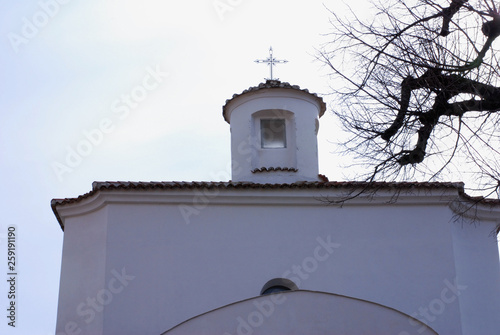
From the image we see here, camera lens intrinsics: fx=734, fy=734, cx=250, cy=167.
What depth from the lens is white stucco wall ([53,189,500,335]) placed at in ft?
39.9

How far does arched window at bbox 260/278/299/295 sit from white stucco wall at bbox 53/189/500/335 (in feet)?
0.37

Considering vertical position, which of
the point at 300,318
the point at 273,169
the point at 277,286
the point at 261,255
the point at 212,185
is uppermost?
the point at 273,169

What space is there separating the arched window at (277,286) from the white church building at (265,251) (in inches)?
0.9

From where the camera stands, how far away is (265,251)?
1265 cm

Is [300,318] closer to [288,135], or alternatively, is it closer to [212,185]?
[212,185]

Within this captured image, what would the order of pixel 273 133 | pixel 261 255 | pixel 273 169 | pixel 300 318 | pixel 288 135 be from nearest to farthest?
pixel 300 318, pixel 261 255, pixel 273 169, pixel 288 135, pixel 273 133

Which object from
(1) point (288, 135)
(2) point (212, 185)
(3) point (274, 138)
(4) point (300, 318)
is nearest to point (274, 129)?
(3) point (274, 138)

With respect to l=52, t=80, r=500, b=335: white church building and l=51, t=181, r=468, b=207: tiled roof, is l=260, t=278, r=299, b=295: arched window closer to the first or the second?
l=52, t=80, r=500, b=335: white church building

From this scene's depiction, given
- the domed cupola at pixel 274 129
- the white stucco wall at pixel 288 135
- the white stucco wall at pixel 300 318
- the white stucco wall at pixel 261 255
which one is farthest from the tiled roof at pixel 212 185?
→ the white stucco wall at pixel 300 318

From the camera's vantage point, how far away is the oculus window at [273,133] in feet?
49.5

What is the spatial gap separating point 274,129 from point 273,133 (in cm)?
11

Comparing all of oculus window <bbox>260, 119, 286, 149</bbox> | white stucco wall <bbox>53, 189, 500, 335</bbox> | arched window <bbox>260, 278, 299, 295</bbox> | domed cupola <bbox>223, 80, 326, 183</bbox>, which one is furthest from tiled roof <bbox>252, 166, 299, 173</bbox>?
arched window <bbox>260, 278, 299, 295</bbox>

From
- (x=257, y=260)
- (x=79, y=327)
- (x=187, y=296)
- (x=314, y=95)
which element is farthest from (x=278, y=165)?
(x=79, y=327)

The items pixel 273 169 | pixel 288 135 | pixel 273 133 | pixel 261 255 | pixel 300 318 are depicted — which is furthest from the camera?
pixel 273 133
